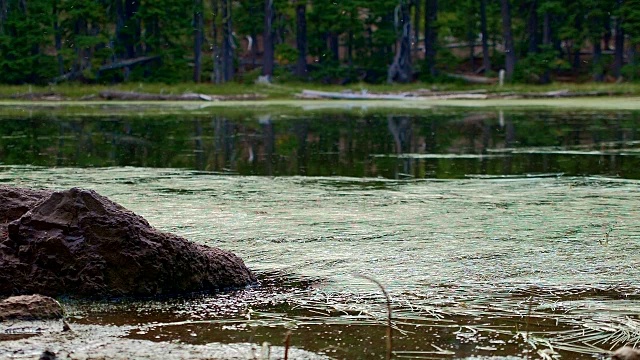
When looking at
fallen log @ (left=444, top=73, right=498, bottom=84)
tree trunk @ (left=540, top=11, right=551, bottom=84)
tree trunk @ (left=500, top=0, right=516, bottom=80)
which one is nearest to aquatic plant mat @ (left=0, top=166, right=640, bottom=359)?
tree trunk @ (left=500, top=0, right=516, bottom=80)

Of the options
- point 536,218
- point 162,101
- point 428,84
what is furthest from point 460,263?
point 428,84

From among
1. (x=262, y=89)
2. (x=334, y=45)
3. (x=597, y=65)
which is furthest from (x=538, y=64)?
(x=262, y=89)

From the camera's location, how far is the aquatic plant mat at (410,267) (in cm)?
406

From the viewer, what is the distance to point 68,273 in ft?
15.7

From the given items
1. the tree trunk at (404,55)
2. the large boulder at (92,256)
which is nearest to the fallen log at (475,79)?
the tree trunk at (404,55)

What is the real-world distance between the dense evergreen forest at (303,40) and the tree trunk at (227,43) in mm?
44

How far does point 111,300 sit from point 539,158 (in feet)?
24.5

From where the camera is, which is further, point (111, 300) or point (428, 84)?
point (428, 84)

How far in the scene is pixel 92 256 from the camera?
477 centimetres

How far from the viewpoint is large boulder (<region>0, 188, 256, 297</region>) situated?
4762 mm

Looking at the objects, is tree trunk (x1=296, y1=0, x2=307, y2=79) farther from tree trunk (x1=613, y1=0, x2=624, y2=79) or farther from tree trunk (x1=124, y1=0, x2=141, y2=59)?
tree trunk (x1=613, y1=0, x2=624, y2=79)

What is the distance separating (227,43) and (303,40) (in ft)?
10.5

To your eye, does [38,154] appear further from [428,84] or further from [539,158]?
[428,84]

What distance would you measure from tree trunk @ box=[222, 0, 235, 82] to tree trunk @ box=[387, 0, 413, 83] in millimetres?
5157
